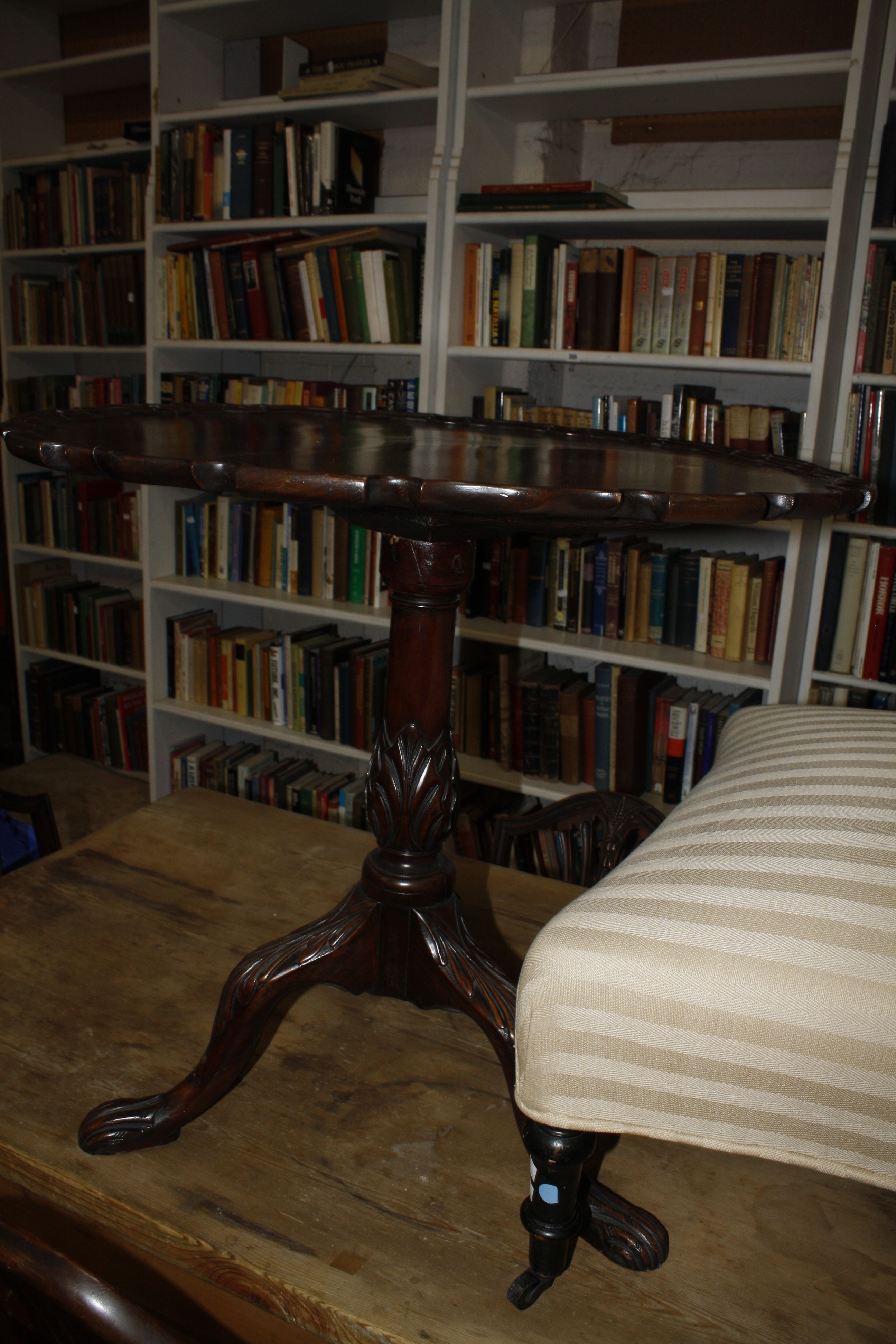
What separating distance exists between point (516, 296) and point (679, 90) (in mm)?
491

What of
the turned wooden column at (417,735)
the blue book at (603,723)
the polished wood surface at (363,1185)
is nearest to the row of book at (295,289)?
the blue book at (603,723)

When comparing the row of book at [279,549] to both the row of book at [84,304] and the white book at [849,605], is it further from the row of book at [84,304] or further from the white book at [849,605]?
the white book at [849,605]

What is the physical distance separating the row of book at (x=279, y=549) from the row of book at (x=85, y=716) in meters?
0.56

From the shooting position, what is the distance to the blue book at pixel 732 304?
1838mm

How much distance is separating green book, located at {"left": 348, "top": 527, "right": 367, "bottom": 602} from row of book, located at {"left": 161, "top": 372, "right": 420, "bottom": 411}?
1.02 feet

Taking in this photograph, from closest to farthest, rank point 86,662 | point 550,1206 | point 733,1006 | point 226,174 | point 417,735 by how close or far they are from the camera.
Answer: point 733,1006
point 550,1206
point 417,735
point 226,174
point 86,662

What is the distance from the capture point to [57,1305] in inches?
18.8

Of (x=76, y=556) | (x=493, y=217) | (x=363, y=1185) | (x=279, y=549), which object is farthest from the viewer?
(x=76, y=556)

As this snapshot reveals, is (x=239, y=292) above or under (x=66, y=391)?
above

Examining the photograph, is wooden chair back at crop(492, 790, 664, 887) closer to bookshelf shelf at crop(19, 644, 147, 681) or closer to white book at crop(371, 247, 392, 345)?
white book at crop(371, 247, 392, 345)

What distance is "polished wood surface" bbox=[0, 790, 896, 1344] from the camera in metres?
0.77

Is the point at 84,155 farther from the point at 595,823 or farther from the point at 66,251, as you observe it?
the point at 595,823

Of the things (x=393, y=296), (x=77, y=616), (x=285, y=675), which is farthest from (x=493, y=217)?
(x=77, y=616)

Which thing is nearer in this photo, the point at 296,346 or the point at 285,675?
the point at 296,346
